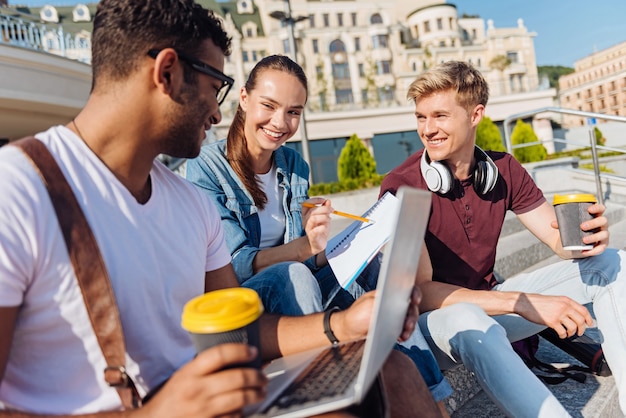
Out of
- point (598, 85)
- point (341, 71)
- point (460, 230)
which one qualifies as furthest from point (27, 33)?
point (598, 85)

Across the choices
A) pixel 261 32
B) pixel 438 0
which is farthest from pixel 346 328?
pixel 438 0

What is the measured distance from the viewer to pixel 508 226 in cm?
542

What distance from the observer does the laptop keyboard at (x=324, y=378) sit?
0.99 m

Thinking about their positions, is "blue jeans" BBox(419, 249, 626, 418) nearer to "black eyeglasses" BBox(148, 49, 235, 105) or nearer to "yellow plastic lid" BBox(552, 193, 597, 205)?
"yellow plastic lid" BBox(552, 193, 597, 205)

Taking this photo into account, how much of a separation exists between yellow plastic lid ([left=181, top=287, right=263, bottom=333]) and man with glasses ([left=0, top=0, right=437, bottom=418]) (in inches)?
1.7

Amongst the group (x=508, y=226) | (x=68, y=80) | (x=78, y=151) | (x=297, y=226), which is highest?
(x=68, y=80)

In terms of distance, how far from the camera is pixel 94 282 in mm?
1064

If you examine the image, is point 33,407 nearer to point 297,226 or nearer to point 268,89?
point 297,226

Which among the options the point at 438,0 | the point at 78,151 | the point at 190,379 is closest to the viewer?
the point at 190,379

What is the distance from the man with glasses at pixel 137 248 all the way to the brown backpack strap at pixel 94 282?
2 centimetres

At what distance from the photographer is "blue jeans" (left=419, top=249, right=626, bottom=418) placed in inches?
67.2

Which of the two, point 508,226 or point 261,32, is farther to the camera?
point 261,32


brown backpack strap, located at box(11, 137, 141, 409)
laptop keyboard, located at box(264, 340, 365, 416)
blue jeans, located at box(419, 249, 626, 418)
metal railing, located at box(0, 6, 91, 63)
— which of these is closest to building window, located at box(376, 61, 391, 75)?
metal railing, located at box(0, 6, 91, 63)

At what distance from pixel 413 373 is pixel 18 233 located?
102cm
